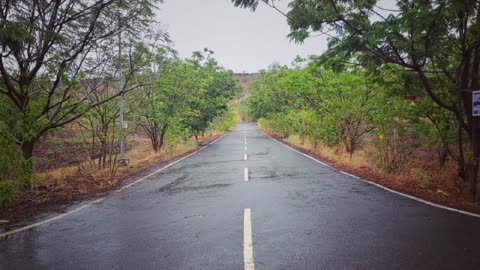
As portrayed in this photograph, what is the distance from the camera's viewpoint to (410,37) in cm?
719

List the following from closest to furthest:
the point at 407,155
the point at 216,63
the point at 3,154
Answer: the point at 3,154 < the point at 407,155 < the point at 216,63

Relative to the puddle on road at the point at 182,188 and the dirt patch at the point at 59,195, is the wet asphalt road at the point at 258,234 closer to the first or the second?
the puddle on road at the point at 182,188

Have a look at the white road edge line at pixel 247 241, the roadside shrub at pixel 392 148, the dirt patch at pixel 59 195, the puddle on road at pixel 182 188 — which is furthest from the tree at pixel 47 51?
the roadside shrub at pixel 392 148

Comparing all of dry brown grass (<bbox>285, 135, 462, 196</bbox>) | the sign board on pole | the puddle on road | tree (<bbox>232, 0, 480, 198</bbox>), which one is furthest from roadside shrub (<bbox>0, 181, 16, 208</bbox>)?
the sign board on pole

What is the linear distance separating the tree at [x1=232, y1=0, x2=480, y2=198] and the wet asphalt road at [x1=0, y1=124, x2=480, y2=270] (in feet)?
9.13

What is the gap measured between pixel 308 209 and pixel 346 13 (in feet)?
15.6

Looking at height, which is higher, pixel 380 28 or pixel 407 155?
pixel 380 28

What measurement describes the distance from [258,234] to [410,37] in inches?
220

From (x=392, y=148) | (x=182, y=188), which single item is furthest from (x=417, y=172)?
(x=182, y=188)

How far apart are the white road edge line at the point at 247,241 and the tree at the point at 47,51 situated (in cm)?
598

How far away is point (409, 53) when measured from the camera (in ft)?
24.0

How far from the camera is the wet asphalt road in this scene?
414 centimetres

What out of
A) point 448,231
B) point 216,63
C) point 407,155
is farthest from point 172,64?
point 448,231

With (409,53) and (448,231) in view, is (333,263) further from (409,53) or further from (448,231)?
(409,53)
